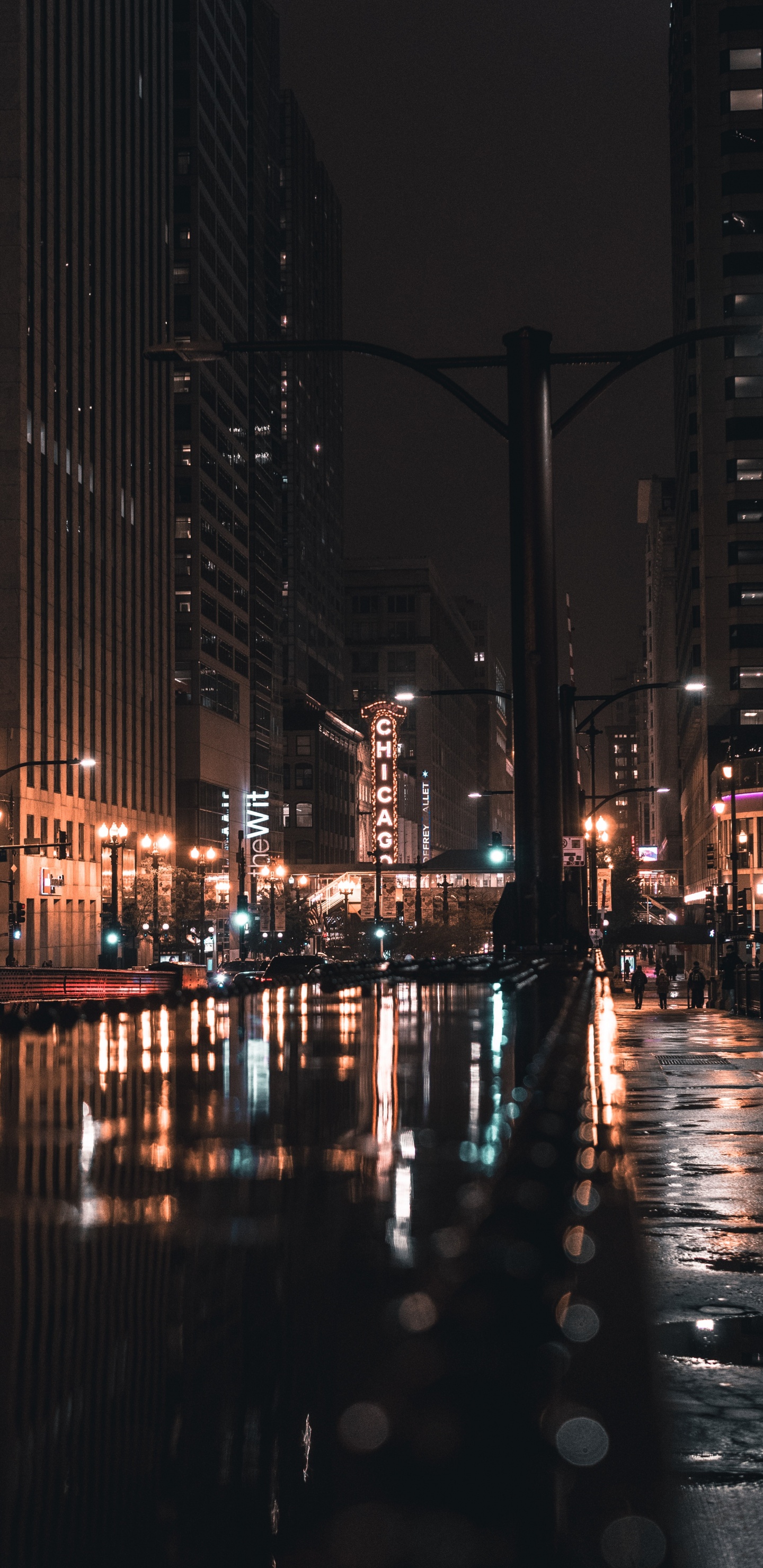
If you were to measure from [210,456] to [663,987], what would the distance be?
9590 cm

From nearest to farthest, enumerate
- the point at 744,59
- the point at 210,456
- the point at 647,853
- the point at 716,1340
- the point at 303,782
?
the point at 716,1340
the point at 744,59
the point at 210,456
the point at 647,853
the point at 303,782

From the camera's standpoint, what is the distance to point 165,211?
138250 mm

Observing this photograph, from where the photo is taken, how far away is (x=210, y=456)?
493 feet

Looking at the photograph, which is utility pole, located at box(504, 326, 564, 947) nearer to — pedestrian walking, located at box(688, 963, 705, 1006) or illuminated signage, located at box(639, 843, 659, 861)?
pedestrian walking, located at box(688, 963, 705, 1006)

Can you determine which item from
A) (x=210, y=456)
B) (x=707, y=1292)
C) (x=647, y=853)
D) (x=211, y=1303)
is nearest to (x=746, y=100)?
(x=210, y=456)

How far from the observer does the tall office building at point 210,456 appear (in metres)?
143

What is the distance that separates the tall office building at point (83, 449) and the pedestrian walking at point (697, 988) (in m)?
33.6

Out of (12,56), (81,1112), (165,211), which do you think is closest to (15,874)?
(12,56)

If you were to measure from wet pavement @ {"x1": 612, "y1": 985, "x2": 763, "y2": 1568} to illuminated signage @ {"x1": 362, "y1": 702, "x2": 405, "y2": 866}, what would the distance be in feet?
455

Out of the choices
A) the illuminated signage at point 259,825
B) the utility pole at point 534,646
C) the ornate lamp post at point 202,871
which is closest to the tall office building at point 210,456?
the ornate lamp post at point 202,871

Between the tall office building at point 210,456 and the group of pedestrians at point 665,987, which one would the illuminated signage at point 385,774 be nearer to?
the tall office building at point 210,456

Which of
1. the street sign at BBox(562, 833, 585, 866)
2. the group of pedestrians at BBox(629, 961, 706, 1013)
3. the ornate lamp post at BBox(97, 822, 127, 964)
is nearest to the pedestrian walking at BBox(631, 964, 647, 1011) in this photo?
the group of pedestrians at BBox(629, 961, 706, 1013)

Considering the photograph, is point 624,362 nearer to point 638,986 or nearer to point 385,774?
point 638,986

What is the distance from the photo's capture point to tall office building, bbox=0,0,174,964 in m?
91.9
